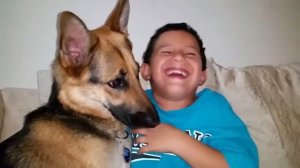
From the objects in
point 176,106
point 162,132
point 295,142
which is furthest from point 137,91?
point 295,142

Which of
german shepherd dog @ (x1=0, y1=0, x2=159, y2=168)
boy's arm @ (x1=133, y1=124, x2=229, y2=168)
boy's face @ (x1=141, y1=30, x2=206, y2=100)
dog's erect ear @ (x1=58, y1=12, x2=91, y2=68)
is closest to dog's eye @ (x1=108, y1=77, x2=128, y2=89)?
german shepherd dog @ (x1=0, y1=0, x2=159, y2=168)

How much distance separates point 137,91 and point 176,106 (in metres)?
0.39

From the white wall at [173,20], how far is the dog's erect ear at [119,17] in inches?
23.4

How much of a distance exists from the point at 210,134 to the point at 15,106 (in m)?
1.13

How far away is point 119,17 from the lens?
1.53 metres

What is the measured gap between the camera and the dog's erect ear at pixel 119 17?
4.89 feet

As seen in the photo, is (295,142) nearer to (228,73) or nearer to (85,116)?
(228,73)

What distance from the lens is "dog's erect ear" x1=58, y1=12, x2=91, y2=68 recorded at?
Result: 1.19 meters

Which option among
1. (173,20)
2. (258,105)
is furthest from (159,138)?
(173,20)

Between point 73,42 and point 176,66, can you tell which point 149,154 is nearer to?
point 176,66

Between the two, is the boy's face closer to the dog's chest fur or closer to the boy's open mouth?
the boy's open mouth

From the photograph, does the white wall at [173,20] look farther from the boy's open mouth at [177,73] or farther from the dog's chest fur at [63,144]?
the dog's chest fur at [63,144]

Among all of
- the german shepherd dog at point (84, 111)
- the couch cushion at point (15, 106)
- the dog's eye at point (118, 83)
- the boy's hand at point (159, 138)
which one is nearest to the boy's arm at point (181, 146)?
the boy's hand at point (159, 138)

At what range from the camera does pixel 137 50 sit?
225cm
